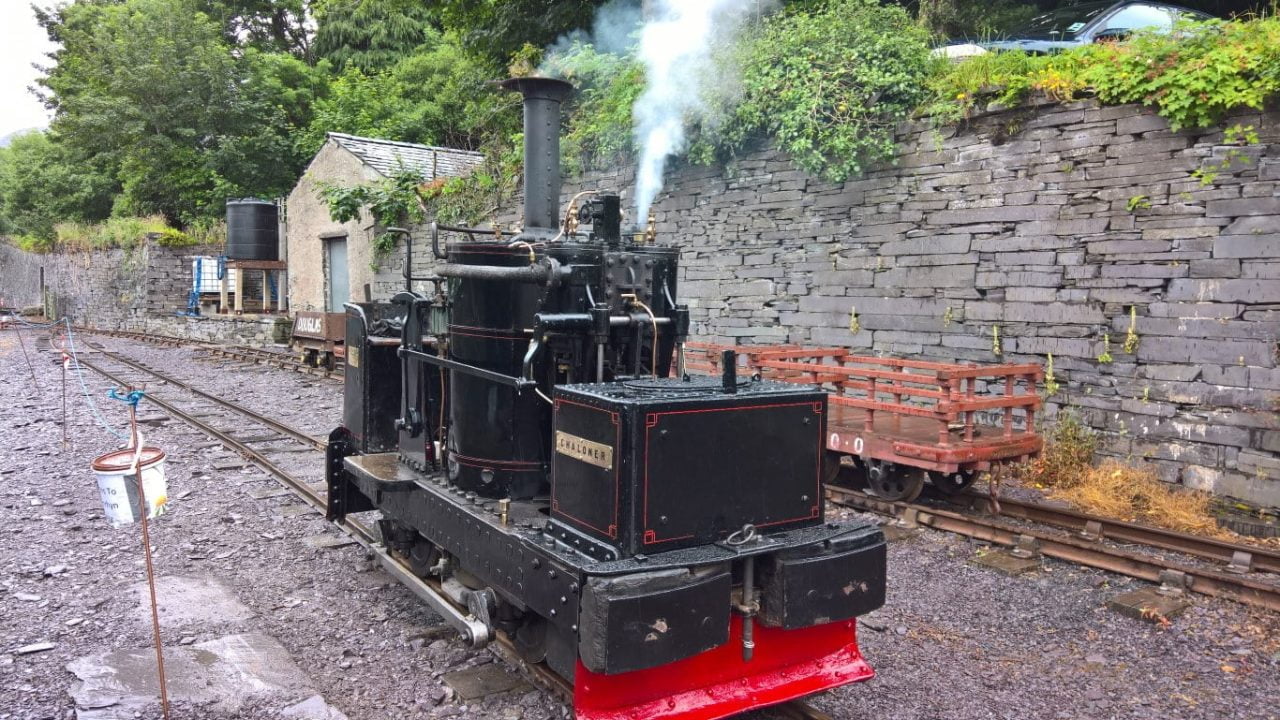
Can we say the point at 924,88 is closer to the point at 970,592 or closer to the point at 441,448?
the point at 970,592

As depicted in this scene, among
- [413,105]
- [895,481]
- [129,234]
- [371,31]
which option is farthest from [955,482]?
[129,234]

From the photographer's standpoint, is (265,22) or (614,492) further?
(265,22)

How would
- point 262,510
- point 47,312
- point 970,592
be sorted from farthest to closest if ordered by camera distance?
1. point 47,312
2. point 262,510
3. point 970,592

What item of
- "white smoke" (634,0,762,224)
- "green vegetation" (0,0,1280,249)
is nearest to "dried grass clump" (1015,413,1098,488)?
"green vegetation" (0,0,1280,249)

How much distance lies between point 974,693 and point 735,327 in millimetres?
7783

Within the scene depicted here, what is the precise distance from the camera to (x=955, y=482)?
7.21 meters

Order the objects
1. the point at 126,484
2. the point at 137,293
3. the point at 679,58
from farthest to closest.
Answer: the point at 137,293, the point at 679,58, the point at 126,484

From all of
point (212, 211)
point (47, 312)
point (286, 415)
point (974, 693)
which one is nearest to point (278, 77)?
point (212, 211)

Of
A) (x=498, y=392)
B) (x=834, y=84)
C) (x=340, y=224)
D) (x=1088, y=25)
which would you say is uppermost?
(x=1088, y=25)

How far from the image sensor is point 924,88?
9.41 meters

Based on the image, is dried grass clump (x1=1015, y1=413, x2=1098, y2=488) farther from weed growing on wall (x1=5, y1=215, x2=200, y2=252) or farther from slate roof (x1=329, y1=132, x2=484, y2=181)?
weed growing on wall (x1=5, y1=215, x2=200, y2=252)

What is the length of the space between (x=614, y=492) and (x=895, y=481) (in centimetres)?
478

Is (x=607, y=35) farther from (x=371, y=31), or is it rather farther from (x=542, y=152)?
(x=371, y=31)

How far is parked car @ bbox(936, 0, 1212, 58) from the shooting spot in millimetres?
10602
